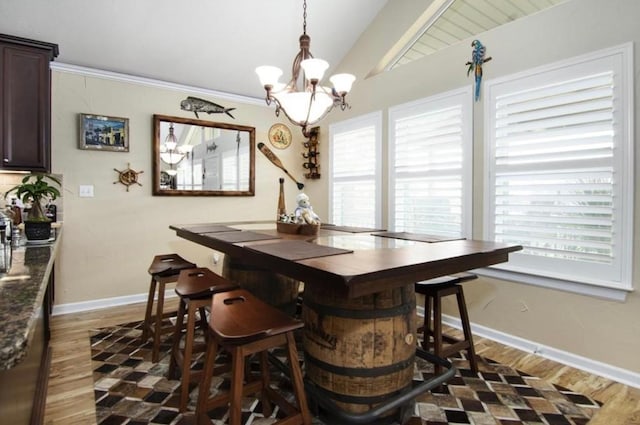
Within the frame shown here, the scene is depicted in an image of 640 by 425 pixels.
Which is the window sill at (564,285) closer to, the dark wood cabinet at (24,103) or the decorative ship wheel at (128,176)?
the decorative ship wheel at (128,176)

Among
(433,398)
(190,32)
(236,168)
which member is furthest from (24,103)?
(433,398)

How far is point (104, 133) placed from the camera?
11.2 feet

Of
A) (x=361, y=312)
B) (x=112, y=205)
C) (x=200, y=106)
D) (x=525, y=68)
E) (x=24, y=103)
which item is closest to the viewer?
(x=361, y=312)

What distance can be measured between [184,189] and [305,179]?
1.63 metres

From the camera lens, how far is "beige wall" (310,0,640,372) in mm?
2127

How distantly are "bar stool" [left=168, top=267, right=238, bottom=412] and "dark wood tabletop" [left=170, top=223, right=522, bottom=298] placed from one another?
0.21 m

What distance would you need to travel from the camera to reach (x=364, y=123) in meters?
3.90

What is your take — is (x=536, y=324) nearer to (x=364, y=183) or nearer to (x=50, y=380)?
(x=364, y=183)

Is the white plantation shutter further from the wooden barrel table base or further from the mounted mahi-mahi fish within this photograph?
the wooden barrel table base

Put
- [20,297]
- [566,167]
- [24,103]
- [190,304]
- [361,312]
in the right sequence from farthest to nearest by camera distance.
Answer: [24,103] < [566,167] < [190,304] < [361,312] < [20,297]

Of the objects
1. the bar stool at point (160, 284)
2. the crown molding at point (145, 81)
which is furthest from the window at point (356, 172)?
the bar stool at point (160, 284)

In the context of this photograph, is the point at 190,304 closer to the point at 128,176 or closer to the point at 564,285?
the point at 128,176

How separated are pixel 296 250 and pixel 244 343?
47 centimetres

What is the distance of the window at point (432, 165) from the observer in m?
2.94
